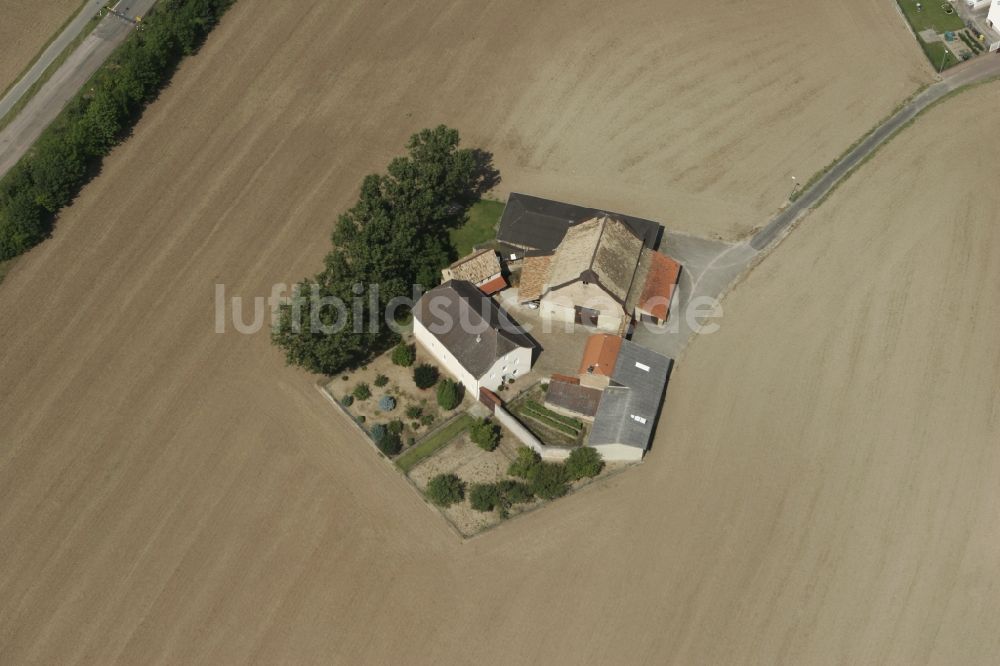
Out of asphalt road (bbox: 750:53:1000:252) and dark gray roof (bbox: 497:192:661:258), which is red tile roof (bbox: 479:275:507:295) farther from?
asphalt road (bbox: 750:53:1000:252)

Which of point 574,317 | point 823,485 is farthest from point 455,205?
point 823,485

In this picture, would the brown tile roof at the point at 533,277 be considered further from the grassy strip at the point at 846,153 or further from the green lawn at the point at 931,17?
the green lawn at the point at 931,17

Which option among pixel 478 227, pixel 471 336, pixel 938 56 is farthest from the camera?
pixel 938 56

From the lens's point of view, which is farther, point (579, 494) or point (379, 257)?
point (379, 257)

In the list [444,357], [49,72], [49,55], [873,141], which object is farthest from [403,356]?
[49,55]

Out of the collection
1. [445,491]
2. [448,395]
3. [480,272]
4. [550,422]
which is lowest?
[550,422]

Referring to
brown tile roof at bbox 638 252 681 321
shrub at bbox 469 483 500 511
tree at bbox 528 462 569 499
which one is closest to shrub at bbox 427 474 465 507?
shrub at bbox 469 483 500 511

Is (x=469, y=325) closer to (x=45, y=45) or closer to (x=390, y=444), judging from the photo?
(x=390, y=444)

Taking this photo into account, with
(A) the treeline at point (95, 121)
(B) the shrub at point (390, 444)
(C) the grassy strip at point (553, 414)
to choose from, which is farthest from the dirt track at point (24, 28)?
(C) the grassy strip at point (553, 414)
